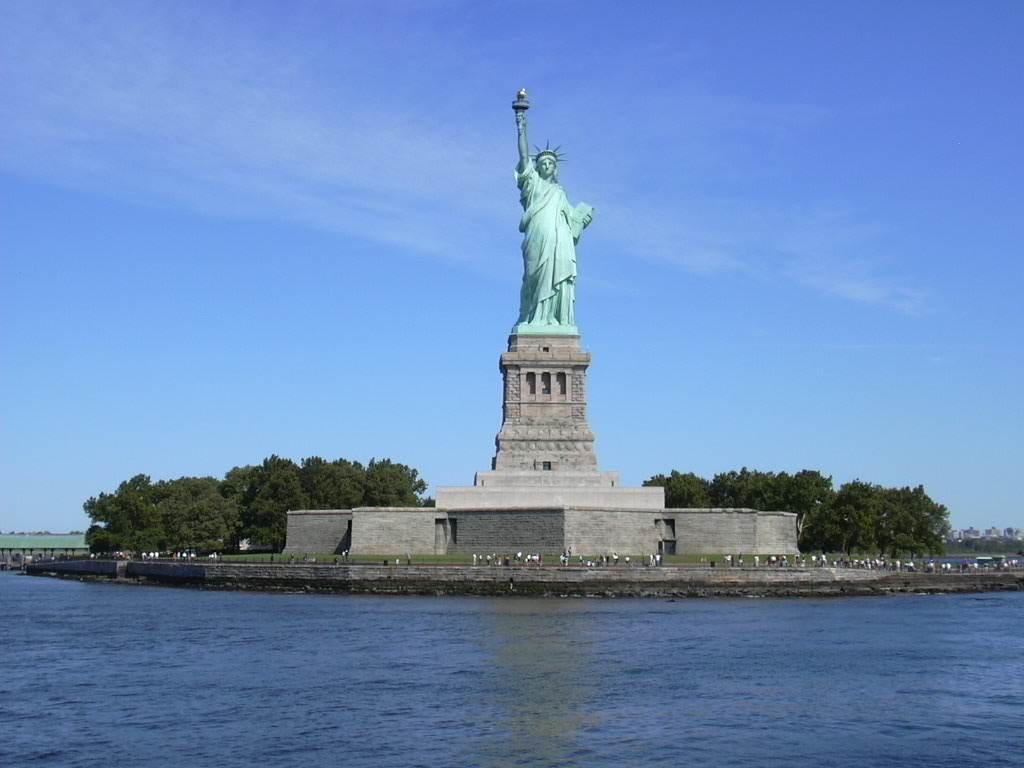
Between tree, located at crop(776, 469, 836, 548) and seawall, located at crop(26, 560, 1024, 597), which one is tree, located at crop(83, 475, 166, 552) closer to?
seawall, located at crop(26, 560, 1024, 597)

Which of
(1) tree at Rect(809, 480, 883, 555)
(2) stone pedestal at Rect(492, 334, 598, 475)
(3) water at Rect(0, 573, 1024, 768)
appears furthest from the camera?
(1) tree at Rect(809, 480, 883, 555)

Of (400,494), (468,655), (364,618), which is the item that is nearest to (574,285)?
(400,494)

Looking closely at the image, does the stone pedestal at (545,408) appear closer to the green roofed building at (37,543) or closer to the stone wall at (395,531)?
the stone wall at (395,531)

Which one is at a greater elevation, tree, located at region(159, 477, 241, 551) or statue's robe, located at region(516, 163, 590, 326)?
statue's robe, located at region(516, 163, 590, 326)

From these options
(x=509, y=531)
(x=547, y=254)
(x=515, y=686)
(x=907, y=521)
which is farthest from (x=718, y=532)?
(x=515, y=686)

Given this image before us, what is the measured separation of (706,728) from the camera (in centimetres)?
2705

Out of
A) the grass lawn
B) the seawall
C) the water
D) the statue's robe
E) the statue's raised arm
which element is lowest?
the water

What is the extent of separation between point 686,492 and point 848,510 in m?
12.9

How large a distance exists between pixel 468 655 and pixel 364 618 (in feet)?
35.9

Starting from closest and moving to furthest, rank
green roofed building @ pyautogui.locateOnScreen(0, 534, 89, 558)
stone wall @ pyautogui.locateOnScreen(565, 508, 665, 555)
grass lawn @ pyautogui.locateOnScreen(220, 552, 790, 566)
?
grass lawn @ pyautogui.locateOnScreen(220, 552, 790, 566)
stone wall @ pyautogui.locateOnScreen(565, 508, 665, 555)
green roofed building @ pyautogui.locateOnScreen(0, 534, 89, 558)

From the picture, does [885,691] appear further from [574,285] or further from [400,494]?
[400,494]

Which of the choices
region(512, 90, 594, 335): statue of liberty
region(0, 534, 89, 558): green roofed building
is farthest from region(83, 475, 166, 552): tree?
region(0, 534, 89, 558): green roofed building

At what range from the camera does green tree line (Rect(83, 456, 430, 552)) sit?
277 feet

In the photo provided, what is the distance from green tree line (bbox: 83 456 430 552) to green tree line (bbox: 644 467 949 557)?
22.8 metres
